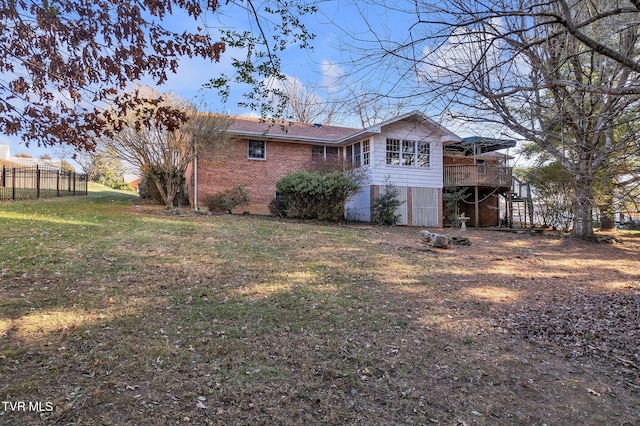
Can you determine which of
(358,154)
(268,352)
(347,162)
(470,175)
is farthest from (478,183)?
(268,352)

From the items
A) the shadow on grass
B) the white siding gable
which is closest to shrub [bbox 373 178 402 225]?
the white siding gable

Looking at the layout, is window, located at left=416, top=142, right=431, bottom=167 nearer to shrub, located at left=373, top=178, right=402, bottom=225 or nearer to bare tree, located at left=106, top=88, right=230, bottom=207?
shrub, located at left=373, top=178, right=402, bottom=225

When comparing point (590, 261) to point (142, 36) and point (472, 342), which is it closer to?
point (472, 342)

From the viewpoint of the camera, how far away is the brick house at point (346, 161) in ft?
55.8

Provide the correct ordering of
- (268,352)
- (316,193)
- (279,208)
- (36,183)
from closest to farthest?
(268,352)
(316,193)
(279,208)
(36,183)

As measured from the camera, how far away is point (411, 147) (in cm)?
1825

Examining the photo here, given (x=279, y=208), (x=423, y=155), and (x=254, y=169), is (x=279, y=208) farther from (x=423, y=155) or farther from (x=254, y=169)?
(x=423, y=155)

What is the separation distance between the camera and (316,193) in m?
14.3

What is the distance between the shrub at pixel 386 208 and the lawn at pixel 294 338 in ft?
25.7

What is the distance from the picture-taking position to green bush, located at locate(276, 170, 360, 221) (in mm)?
14172

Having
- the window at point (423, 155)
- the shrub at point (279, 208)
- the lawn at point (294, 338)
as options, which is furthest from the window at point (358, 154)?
the lawn at point (294, 338)

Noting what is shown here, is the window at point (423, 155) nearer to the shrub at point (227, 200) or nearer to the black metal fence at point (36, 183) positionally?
the shrub at point (227, 200)

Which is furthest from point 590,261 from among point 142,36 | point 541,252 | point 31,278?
point 31,278

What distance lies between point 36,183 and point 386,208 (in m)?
16.9
